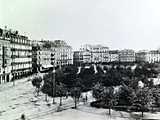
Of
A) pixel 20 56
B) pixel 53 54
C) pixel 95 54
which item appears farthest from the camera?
pixel 95 54

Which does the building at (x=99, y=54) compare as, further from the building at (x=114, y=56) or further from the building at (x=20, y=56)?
the building at (x=20, y=56)

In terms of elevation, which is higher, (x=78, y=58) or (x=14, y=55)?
(x=14, y=55)

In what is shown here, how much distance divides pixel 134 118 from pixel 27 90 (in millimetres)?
6589

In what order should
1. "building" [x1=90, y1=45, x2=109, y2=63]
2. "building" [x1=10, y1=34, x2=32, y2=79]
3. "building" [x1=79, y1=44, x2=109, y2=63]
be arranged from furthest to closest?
1. "building" [x1=90, y1=45, x2=109, y2=63]
2. "building" [x1=79, y1=44, x2=109, y2=63]
3. "building" [x1=10, y1=34, x2=32, y2=79]

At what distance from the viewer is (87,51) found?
A: 103 ft

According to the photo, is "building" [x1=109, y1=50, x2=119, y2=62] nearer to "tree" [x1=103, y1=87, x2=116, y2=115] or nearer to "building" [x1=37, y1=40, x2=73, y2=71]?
"building" [x1=37, y1=40, x2=73, y2=71]

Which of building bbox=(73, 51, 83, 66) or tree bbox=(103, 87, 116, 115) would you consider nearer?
tree bbox=(103, 87, 116, 115)

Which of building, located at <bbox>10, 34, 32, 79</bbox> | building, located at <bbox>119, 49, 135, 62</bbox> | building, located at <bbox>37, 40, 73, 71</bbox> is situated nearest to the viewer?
building, located at <bbox>10, 34, 32, 79</bbox>

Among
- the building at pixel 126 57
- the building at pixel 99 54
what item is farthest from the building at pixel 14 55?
the building at pixel 126 57

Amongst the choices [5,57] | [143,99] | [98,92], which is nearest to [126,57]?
[5,57]

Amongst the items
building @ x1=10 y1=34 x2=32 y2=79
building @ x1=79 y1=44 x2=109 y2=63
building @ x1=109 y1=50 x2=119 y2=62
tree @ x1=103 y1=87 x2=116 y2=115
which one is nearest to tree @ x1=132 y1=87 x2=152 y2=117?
tree @ x1=103 y1=87 x2=116 y2=115

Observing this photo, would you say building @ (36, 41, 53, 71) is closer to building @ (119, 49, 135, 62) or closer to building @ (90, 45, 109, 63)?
building @ (90, 45, 109, 63)

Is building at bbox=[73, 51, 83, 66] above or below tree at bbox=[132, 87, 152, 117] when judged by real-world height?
above

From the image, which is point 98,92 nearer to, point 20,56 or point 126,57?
point 20,56
